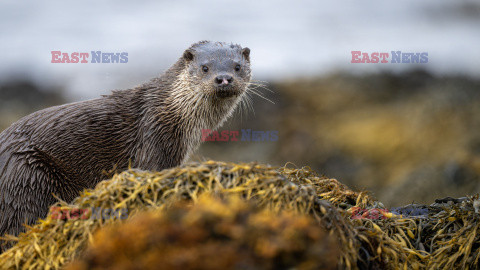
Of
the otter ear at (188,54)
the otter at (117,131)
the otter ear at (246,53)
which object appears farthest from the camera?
the otter ear at (246,53)

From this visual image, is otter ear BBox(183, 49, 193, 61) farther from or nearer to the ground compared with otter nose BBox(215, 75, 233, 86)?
farther from the ground

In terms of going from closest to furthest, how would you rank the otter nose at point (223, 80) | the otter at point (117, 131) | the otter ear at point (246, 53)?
the otter at point (117, 131)
the otter nose at point (223, 80)
the otter ear at point (246, 53)

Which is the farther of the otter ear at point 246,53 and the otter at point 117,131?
the otter ear at point 246,53

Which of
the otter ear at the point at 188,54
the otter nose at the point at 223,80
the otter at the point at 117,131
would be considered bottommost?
the otter at the point at 117,131

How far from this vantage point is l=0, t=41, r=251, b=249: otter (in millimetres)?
3363

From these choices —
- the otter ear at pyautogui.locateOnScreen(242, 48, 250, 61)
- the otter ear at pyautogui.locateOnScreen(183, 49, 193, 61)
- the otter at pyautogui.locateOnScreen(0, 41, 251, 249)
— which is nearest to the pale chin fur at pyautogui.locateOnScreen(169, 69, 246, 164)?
the otter at pyautogui.locateOnScreen(0, 41, 251, 249)

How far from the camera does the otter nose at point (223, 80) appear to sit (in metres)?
4.04

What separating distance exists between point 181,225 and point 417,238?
1734 mm

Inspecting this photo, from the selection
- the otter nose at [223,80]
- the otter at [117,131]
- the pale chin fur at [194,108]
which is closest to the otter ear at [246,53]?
the otter at [117,131]

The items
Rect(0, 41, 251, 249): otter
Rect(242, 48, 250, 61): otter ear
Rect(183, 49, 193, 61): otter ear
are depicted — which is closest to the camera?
Rect(0, 41, 251, 249): otter

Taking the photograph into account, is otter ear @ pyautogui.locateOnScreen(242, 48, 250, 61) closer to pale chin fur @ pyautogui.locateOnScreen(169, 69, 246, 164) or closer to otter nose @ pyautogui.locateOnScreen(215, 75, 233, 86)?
pale chin fur @ pyautogui.locateOnScreen(169, 69, 246, 164)

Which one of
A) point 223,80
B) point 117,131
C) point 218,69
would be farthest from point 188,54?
point 117,131

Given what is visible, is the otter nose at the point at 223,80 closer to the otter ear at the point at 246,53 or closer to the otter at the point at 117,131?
the otter at the point at 117,131

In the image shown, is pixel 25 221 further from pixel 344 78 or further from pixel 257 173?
pixel 344 78
